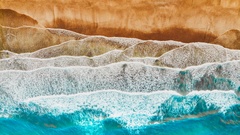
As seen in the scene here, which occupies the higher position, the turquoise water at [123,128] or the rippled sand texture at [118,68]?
the rippled sand texture at [118,68]

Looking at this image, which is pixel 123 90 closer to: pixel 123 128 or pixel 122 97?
pixel 122 97

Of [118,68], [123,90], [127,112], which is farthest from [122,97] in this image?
[118,68]

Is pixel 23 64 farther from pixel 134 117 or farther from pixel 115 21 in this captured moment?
pixel 134 117

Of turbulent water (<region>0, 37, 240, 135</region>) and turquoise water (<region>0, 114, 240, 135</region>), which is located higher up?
turbulent water (<region>0, 37, 240, 135</region>)

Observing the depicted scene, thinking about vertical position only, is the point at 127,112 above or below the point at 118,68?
below

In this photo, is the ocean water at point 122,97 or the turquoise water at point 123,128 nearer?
the turquoise water at point 123,128

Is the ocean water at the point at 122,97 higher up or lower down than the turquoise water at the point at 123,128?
higher up

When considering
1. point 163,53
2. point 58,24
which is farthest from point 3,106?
point 163,53

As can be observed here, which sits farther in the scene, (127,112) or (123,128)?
(127,112)
